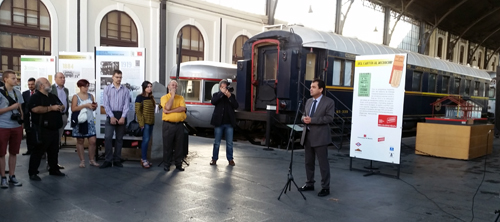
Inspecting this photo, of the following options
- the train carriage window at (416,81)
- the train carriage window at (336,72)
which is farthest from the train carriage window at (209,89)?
the train carriage window at (416,81)

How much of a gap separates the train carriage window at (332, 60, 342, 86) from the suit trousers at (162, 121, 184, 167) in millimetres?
5988

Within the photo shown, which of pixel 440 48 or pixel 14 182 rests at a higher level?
pixel 440 48

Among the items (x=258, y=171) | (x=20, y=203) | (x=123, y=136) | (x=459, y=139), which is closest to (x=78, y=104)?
(x=123, y=136)

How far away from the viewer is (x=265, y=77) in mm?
11852

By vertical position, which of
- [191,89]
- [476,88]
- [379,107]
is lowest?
[379,107]

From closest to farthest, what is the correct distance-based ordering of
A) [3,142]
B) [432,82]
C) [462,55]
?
[3,142], [432,82], [462,55]

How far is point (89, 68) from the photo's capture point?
29.9 ft

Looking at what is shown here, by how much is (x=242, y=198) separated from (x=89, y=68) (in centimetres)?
584

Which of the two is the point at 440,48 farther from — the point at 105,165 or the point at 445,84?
the point at 105,165

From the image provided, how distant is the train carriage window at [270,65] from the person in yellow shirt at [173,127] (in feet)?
16.1

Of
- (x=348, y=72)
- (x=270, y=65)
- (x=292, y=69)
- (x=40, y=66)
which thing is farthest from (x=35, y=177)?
(x=348, y=72)

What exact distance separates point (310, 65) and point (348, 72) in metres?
1.72

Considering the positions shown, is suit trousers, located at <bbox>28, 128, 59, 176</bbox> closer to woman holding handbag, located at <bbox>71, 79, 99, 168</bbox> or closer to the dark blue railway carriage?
woman holding handbag, located at <bbox>71, 79, 99, 168</bbox>

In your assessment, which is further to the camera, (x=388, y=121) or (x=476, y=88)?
(x=476, y=88)
